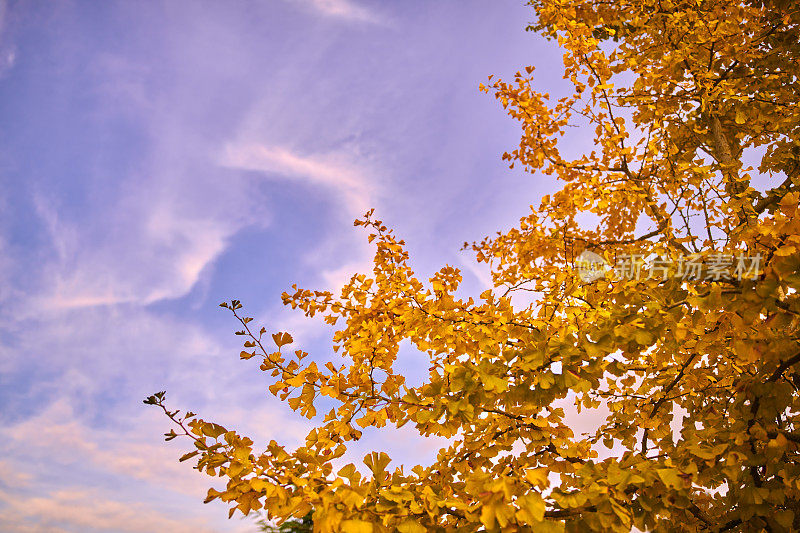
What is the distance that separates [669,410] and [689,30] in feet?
11.6

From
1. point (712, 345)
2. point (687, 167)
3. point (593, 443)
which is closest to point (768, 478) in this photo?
point (712, 345)

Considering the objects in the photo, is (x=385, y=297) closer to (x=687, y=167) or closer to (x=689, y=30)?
(x=687, y=167)

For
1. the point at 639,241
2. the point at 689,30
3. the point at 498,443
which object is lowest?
the point at 498,443

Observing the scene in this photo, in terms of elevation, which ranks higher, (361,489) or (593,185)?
(593,185)

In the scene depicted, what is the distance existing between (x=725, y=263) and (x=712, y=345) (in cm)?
108

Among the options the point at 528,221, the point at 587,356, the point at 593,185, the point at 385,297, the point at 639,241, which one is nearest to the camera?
the point at 587,356

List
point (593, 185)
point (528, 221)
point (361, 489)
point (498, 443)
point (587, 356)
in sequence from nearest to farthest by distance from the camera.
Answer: point (361, 489)
point (587, 356)
point (498, 443)
point (593, 185)
point (528, 221)

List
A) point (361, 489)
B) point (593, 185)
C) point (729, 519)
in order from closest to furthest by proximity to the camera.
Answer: point (361, 489)
point (729, 519)
point (593, 185)

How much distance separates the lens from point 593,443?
11.5ft

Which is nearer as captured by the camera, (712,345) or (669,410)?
(712,345)

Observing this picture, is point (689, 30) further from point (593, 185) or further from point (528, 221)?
point (528, 221)

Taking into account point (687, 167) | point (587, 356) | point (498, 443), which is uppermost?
point (687, 167)

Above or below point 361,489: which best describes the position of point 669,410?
above

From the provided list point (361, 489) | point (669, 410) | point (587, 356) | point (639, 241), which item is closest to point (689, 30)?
point (639, 241)
